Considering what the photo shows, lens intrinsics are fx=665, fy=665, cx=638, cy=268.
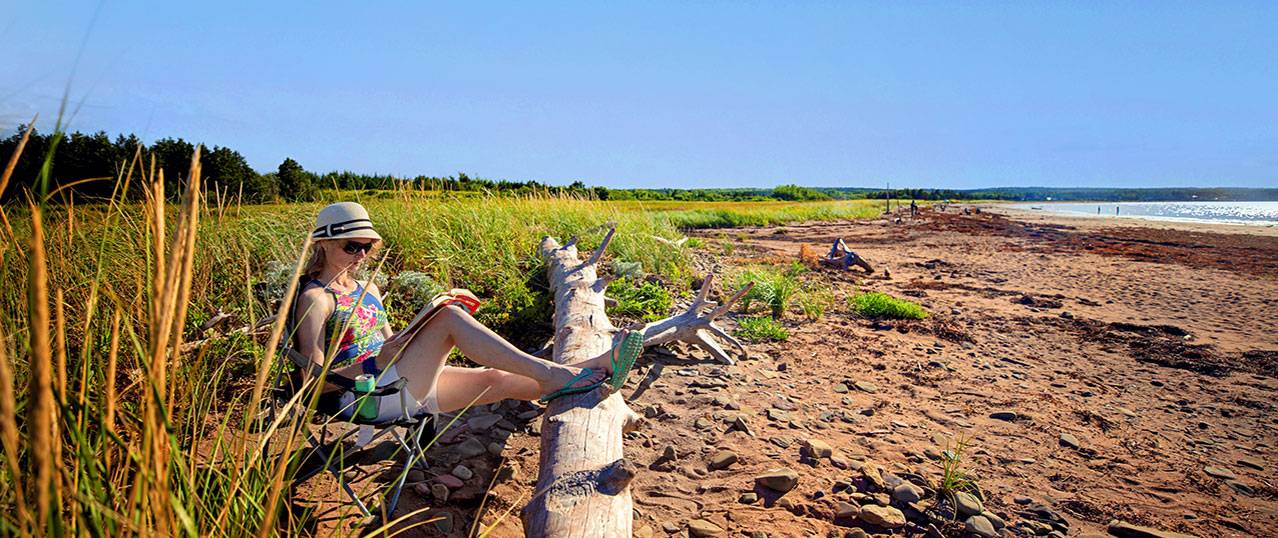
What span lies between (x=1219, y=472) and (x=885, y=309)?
356cm

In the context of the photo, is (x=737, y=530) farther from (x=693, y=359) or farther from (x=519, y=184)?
(x=519, y=184)

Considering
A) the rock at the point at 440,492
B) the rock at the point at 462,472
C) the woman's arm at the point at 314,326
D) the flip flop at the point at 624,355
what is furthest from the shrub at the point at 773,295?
the woman's arm at the point at 314,326

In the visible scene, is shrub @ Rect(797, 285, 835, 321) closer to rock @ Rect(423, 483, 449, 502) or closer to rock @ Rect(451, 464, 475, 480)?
rock @ Rect(451, 464, 475, 480)

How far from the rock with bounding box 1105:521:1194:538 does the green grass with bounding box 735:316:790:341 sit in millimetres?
Answer: 3034

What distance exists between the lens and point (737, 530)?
270cm

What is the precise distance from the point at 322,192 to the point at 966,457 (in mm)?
7511

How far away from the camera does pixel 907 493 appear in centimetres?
303

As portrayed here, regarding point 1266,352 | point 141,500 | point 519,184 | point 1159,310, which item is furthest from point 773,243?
point 141,500

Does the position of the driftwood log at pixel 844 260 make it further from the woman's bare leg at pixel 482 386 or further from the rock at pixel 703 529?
the rock at pixel 703 529

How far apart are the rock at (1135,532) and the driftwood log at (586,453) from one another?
2106mm

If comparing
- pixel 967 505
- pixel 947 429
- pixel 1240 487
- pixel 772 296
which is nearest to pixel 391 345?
pixel 967 505

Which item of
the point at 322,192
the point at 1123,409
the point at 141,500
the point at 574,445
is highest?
the point at 322,192

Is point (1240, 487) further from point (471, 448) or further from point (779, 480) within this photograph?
point (471, 448)

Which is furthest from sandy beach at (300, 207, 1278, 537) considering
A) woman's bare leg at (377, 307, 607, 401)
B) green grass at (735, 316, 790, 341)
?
woman's bare leg at (377, 307, 607, 401)
